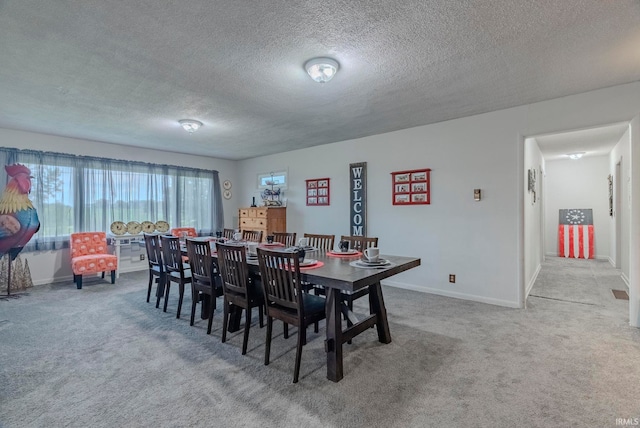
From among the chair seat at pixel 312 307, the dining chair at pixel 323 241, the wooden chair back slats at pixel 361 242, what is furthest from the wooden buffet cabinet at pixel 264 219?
the chair seat at pixel 312 307

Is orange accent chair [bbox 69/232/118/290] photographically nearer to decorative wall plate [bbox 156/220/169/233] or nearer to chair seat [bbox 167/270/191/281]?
decorative wall plate [bbox 156/220/169/233]

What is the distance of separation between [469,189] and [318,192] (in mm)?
2667

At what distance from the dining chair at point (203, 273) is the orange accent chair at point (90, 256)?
2.54 metres

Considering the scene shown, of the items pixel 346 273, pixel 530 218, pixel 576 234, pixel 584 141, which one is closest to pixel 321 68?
pixel 346 273

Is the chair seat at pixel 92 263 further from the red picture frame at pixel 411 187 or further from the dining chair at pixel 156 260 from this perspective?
the red picture frame at pixel 411 187

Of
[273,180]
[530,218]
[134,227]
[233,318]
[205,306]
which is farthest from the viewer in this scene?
[273,180]

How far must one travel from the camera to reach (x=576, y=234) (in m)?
7.14

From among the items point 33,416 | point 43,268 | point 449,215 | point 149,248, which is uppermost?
point 449,215

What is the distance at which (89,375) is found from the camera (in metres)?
2.22

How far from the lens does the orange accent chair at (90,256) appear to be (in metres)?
4.59

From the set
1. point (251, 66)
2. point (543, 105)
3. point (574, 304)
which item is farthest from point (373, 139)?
point (574, 304)

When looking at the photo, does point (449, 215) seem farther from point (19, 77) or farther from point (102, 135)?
point (102, 135)

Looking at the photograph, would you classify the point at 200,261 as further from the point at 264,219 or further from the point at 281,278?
the point at 264,219

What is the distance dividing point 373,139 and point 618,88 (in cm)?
287
